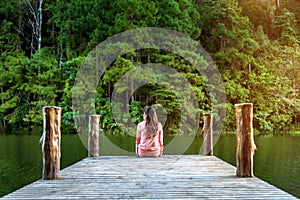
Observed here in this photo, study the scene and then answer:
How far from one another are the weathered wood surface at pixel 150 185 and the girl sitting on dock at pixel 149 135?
3.67ft

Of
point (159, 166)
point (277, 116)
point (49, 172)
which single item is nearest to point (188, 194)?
point (49, 172)

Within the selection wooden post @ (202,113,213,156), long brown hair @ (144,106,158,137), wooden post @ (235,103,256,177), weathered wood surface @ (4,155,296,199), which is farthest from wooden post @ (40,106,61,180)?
wooden post @ (202,113,213,156)

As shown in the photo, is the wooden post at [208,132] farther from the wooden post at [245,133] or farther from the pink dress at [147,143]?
the wooden post at [245,133]

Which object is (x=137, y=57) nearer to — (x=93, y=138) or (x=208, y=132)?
(x=208, y=132)

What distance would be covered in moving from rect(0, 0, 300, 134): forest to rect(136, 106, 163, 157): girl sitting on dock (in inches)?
479

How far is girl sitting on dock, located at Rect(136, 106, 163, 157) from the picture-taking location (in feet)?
21.0

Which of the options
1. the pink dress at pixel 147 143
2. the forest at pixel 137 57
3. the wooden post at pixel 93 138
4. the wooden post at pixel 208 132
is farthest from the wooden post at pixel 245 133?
the forest at pixel 137 57

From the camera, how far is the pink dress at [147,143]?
654cm

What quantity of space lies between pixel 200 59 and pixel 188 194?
17.8m

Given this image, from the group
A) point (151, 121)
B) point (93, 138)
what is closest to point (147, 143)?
point (151, 121)

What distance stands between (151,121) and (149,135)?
250 mm

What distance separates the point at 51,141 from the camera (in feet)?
13.8

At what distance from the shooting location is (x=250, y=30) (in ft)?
78.9

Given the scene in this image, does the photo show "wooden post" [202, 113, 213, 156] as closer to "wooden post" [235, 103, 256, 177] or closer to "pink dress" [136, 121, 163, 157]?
"pink dress" [136, 121, 163, 157]
